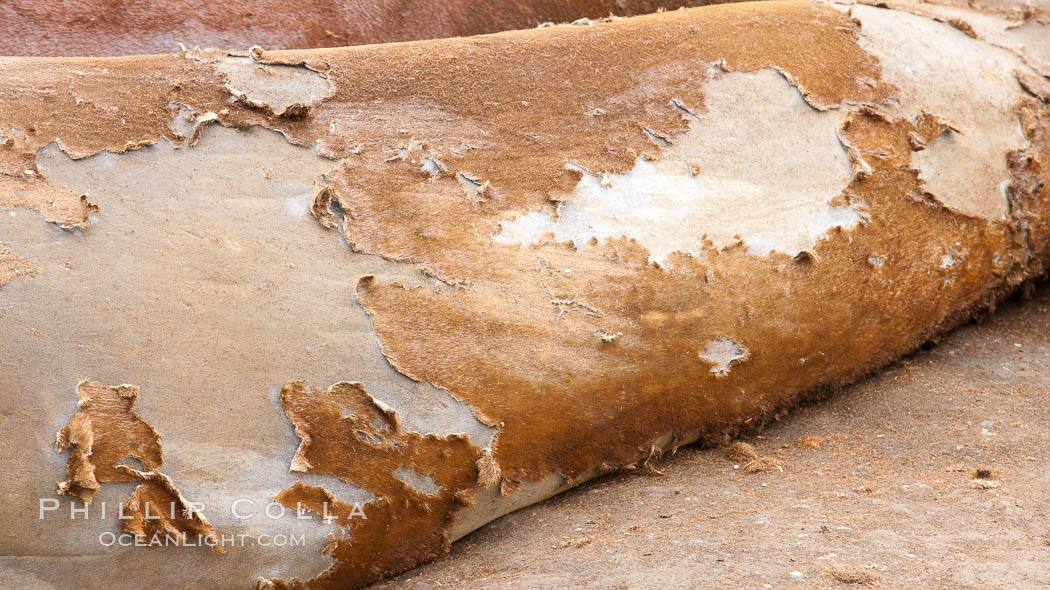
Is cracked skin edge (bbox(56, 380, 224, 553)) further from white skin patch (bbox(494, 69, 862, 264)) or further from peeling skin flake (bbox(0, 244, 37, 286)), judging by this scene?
white skin patch (bbox(494, 69, 862, 264))

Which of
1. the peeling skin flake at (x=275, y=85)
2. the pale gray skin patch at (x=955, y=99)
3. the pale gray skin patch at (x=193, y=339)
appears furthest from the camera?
the pale gray skin patch at (x=955, y=99)

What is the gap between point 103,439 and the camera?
149cm

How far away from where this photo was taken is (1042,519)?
58.4 inches

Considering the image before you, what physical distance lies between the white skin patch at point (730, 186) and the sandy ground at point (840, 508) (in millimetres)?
460

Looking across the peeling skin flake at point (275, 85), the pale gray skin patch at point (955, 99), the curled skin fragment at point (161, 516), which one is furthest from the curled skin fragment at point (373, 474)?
the pale gray skin patch at point (955, 99)

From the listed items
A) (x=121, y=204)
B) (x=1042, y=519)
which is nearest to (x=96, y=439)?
(x=121, y=204)

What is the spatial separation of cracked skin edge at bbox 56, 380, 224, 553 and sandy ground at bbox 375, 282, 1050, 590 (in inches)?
15.6

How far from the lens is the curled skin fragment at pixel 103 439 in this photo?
4.83 ft

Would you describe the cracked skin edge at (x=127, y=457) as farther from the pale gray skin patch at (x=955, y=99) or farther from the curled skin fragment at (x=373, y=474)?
the pale gray skin patch at (x=955, y=99)

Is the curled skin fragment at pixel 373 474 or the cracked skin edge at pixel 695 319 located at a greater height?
the cracked skin edge at pixel 695 319

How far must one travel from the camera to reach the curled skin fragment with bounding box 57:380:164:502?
1.47 metres

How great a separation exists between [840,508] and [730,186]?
29.1 inches

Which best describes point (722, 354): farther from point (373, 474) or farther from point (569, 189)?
point (373, 474)

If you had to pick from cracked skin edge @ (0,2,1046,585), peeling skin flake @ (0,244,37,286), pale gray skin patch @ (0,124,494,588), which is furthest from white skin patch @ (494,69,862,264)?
peeling skin flake @ (0,244,37,286)
